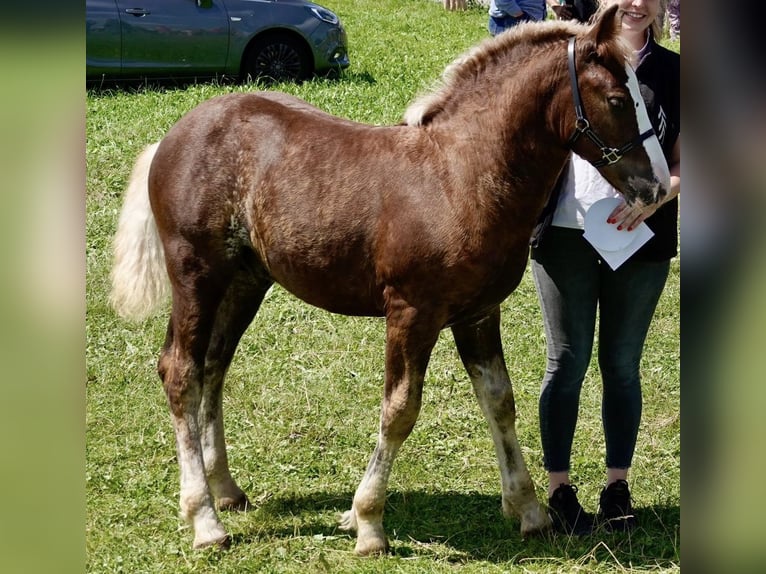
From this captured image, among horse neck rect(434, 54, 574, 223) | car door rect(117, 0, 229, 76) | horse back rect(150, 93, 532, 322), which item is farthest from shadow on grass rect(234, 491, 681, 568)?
car door rect(117, 0, 229, 76)

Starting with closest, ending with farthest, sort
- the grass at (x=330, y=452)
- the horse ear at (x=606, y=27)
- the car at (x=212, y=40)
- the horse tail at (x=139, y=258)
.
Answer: the horse ear at (x=606, y=27), the grass at (x=330, y=452), the horse tail at (x=139, y=258), the car at (x=212, y=40)

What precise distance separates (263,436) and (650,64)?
3055 mm

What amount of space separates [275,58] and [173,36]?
125 cm

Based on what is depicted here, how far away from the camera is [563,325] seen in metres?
4.34

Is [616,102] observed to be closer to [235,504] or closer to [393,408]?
[393,408]

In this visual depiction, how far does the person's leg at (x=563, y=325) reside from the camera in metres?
4.25

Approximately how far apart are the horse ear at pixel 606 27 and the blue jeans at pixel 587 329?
0.87 metres

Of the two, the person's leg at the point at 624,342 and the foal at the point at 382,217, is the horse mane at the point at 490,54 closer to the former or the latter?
the foal at the point at 382,217

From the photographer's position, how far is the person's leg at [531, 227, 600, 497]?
167 inches

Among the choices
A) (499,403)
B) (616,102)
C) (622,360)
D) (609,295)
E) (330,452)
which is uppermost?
(616,102)

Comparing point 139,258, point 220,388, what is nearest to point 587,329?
point 220,388

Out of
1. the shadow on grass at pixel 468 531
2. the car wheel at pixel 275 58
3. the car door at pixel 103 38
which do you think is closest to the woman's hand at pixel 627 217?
the shadow on grass at pixel 468 531

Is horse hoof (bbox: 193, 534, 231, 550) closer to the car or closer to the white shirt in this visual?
the white shirt
